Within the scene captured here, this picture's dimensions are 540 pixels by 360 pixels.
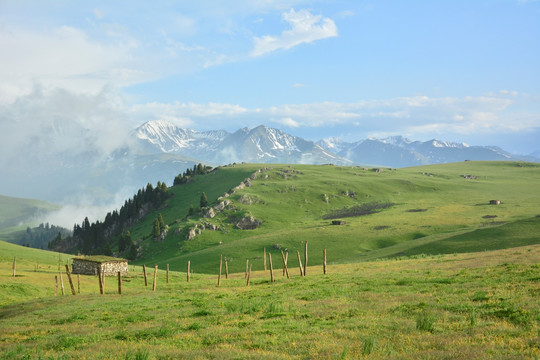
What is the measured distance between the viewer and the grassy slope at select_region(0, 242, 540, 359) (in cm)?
1673

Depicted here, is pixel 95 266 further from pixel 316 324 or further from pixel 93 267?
pixel 316 324

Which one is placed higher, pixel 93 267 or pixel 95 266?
pixel 95 266

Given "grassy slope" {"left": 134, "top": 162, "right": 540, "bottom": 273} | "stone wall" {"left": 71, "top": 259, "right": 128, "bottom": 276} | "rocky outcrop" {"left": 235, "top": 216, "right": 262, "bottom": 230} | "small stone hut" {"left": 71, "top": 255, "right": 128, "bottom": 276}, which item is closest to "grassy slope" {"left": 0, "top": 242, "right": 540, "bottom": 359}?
"small stone hut" {"left": 71, "top": 255, "right": 128, "bottom": 276}

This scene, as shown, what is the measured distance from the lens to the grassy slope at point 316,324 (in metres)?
16.7

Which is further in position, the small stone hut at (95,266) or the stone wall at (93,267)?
the stone wall at (93,267)

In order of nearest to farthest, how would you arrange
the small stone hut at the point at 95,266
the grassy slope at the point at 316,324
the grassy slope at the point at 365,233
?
the grassy slope at the point at 316,324 → the small stone hut at the point at 95,266 → the grassy slope at the point at 365,233

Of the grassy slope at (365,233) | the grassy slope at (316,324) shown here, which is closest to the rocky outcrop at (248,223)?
the grassy slope at (365,233)

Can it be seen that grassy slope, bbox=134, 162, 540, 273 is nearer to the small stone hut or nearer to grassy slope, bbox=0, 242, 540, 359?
the small stone hut

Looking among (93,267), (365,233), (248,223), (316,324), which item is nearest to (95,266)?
(93,267)

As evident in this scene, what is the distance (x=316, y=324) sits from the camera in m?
21.9

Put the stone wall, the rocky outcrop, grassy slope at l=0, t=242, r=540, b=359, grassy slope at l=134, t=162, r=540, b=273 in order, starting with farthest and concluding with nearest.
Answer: the rocky outcrop < grassy slope at l=134, t=162, r=540, b=273 < the stone wall < grassy slope at l=0, t=242, r=540, b=359

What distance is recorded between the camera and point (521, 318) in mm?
19266

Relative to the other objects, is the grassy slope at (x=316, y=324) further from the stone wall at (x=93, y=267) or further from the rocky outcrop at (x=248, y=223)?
the rocky outcrop at (x=248, y=223)

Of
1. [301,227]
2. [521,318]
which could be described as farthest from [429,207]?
[521,318]
